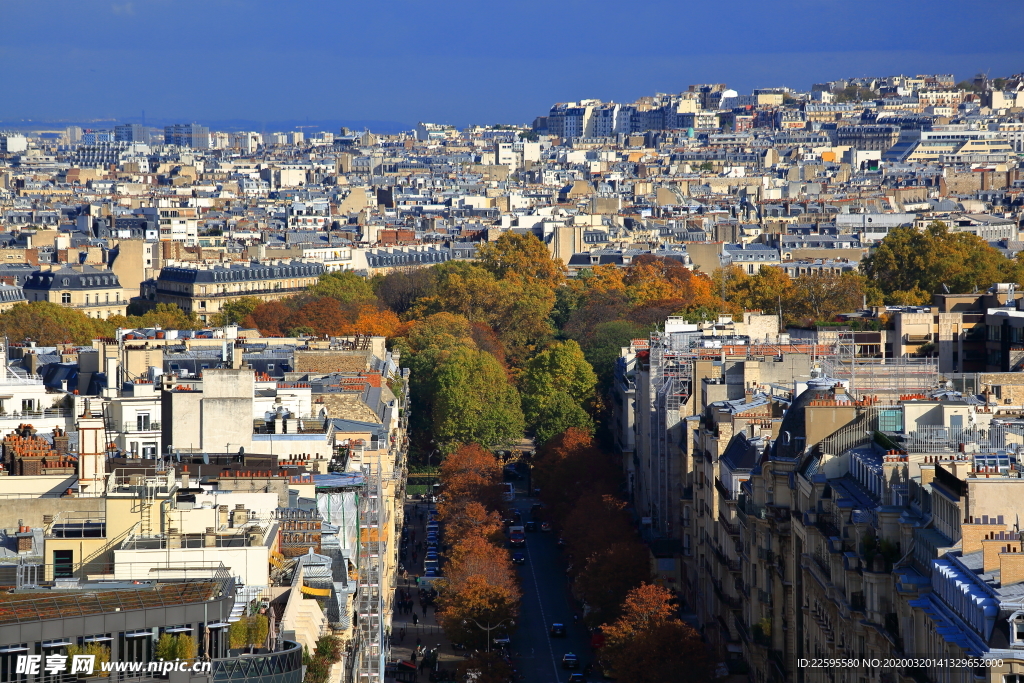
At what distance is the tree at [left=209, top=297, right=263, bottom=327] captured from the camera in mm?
106562

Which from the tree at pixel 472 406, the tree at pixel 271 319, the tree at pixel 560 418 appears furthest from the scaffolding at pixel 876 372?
the tree at pixel 271 319

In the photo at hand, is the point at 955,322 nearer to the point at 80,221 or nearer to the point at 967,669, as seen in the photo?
the point at 967,669

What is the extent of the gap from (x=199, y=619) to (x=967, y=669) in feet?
27.7

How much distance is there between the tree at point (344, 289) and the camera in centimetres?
11168

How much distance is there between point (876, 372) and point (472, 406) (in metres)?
24.5

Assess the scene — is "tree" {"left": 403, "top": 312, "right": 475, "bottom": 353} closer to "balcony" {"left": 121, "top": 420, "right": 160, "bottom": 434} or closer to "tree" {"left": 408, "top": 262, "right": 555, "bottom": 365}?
"tree" {"left": 408, "top": 262, "right": 555, "bottom": 365}

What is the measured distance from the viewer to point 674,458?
51875 millimetres

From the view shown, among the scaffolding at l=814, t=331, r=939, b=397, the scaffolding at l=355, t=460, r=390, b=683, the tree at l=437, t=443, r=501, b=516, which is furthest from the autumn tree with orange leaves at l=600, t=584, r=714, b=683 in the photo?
the tree at l=437, t=443, r=501, b=516

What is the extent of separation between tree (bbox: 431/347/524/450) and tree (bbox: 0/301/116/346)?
55.5 feet

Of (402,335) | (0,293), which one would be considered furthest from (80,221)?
(402,335)

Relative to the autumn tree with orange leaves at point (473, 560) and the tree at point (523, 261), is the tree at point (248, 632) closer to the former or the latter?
the autumn tree with orange leaves at point (473, 560)

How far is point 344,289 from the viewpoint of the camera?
115m

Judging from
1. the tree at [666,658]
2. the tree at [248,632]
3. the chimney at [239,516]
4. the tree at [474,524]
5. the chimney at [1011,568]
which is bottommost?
the tree at [666,658]

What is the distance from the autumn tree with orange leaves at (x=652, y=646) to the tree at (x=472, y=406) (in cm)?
2909
